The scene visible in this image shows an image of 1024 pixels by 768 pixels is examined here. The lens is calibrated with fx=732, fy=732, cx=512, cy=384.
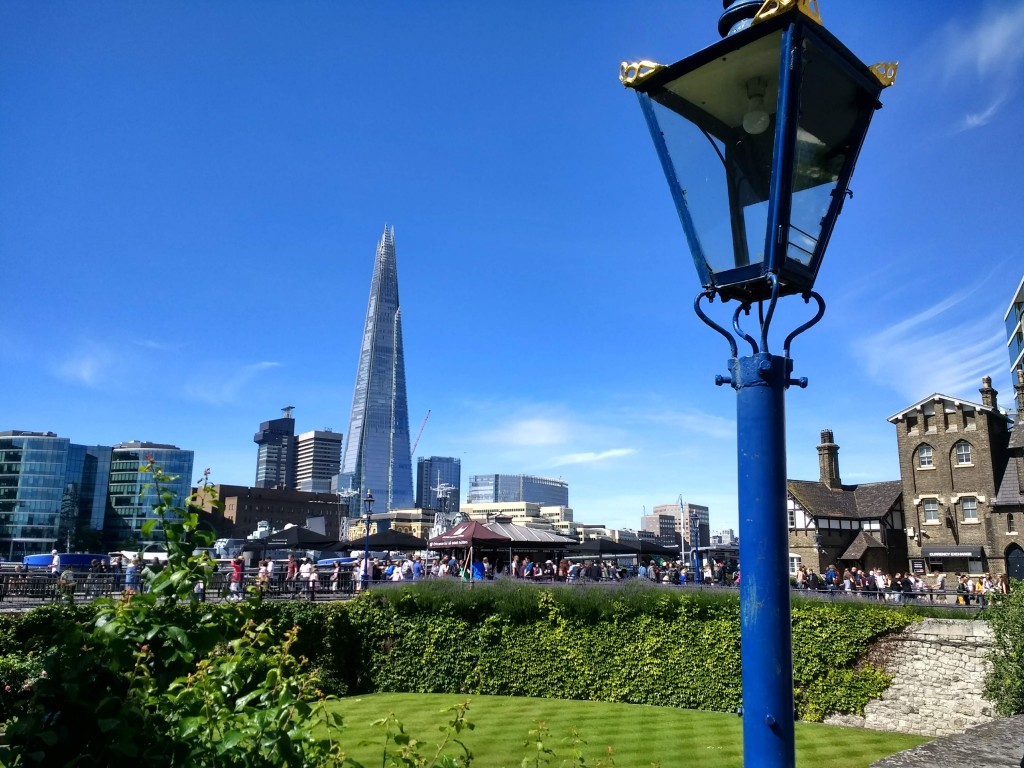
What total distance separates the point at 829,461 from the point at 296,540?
35574mm

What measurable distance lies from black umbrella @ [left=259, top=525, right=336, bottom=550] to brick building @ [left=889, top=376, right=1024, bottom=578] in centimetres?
3342

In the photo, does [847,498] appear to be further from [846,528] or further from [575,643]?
[575,643]

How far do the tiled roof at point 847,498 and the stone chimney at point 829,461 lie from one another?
2.00 ft

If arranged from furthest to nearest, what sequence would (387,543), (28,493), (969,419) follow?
(28,493), (969,419), (387,543)

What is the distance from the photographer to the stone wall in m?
18.8

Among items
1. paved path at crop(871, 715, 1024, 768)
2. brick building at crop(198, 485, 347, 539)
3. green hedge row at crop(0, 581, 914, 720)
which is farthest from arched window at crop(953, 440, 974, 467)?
brick building at crop(198, 485, 347, 539)

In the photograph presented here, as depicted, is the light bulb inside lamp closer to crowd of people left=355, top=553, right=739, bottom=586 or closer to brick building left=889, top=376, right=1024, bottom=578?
crowd of people left=355, top=553, right=739, bottom=586

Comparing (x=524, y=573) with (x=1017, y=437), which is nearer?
(x=524, y=573)

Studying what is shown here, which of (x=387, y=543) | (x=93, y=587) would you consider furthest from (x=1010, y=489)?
(x=93, y=587)

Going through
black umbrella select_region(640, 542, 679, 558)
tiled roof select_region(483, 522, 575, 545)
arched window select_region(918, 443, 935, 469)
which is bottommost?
black umbrella select_region(640, 542, 679, 558)

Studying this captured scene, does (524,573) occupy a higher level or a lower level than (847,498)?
lower

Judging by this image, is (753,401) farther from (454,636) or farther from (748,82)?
(454,636)

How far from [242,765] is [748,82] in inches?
128

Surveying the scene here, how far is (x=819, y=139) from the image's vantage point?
3.23 metres
